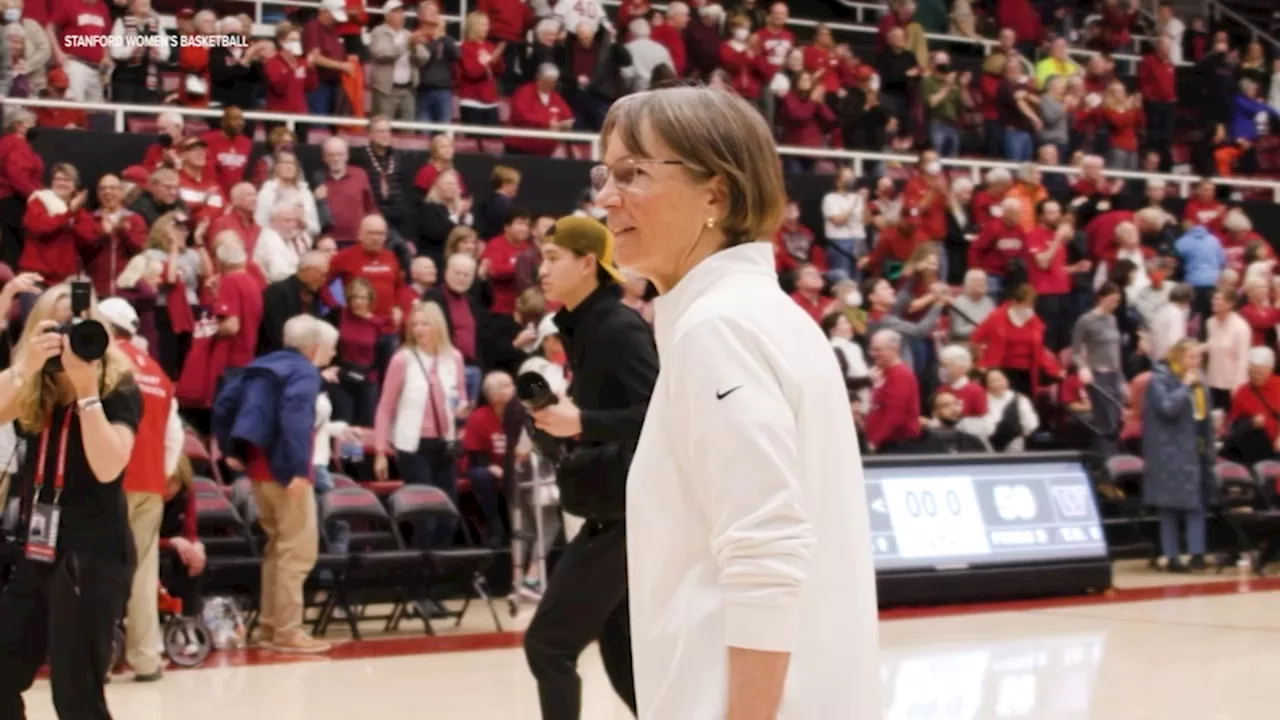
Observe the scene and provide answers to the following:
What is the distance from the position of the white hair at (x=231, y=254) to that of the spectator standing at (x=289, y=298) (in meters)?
0.31

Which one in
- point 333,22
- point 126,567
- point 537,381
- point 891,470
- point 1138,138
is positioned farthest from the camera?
point 1138,138

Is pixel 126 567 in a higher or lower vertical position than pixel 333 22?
lower

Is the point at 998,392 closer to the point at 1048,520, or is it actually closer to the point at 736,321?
the point at 1048,520

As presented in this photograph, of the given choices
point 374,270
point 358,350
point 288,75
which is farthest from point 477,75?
point 358,350

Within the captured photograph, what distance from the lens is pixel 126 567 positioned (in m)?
5.14

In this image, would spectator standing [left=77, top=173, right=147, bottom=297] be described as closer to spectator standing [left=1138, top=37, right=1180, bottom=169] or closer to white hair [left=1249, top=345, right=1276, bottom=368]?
white hair [left=1249, top=345, right=1276, bottom=368]

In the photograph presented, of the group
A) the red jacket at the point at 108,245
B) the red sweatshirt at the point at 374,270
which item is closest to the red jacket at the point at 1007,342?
the red sweatshirt at the point at 374,270

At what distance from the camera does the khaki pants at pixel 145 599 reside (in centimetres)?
863

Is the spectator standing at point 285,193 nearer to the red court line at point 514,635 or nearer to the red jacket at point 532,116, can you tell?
the red jacket at point 532,116

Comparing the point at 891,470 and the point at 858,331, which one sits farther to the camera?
the point at 858,331

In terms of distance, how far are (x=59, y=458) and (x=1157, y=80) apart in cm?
1881

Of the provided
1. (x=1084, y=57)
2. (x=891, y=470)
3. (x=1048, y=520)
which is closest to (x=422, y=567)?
(x=891, y=470)

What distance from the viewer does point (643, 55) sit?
17141mm

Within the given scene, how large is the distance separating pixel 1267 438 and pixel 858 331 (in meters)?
3.91
